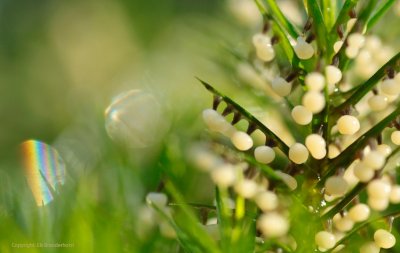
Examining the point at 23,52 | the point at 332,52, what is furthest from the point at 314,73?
the point at 23,52

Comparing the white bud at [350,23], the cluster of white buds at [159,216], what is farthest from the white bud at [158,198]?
the white bud at [350,23]

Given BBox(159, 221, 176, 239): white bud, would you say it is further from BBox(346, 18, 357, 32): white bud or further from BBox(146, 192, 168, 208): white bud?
BBox(346, 18, 357, 32): white bud

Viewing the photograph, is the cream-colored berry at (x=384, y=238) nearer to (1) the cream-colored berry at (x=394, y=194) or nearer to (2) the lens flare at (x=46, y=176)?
(1) the cream-colored berry at (x=394, y=194)

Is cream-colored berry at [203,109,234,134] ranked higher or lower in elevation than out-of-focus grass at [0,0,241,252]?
higher

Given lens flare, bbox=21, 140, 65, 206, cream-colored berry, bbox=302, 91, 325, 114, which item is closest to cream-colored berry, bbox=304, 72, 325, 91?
cream-colored berry, bbox=302, 91, 325, 114

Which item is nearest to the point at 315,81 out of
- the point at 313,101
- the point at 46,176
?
the point at 313,101

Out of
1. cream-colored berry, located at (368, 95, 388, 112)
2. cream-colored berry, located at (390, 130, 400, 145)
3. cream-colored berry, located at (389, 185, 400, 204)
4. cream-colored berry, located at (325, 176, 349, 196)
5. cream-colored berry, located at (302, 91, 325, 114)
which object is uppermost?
cream-colored berry, located at (302, 91, 325, 114)

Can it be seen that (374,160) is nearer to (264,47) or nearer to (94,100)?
(264,47)
